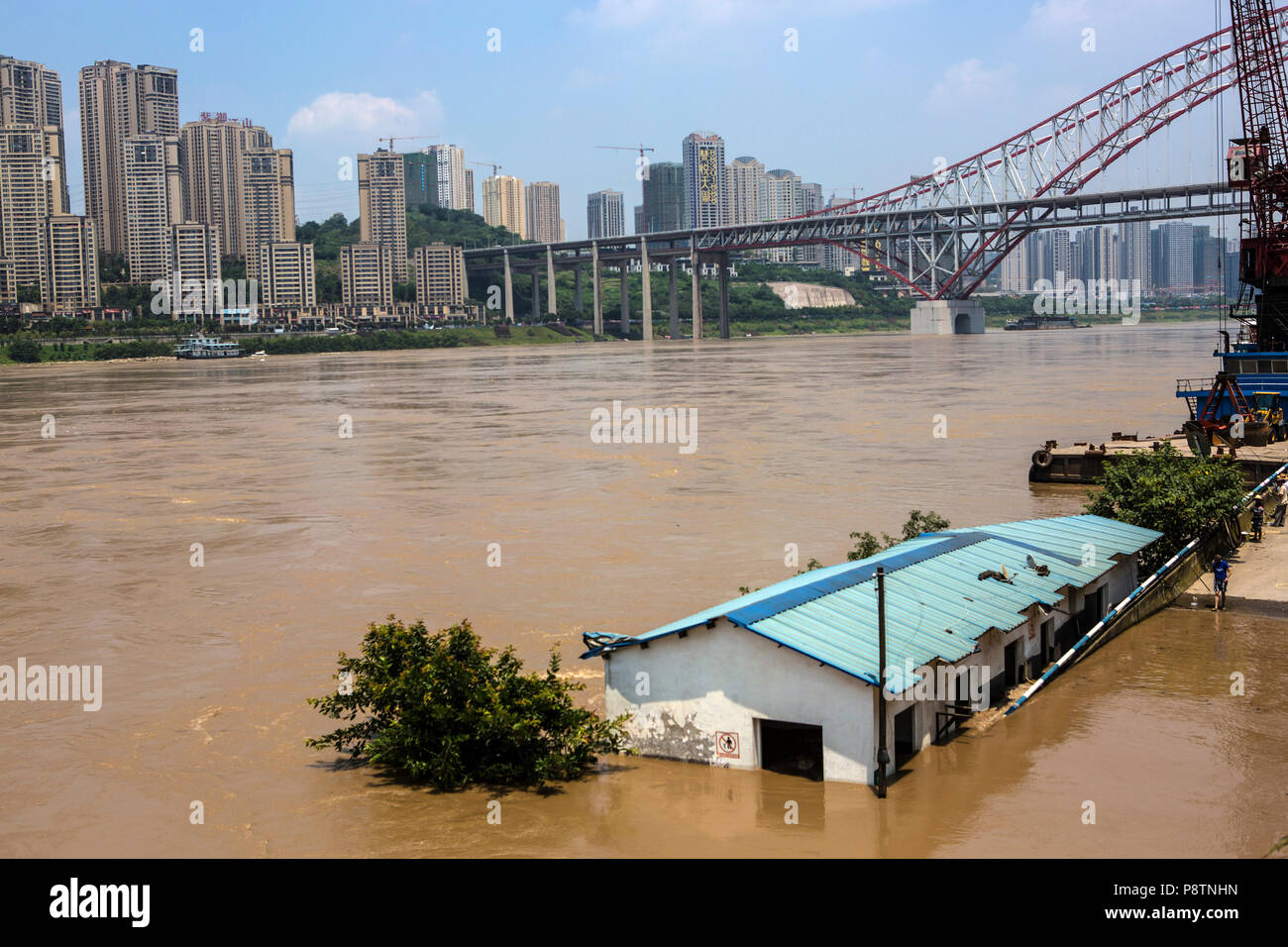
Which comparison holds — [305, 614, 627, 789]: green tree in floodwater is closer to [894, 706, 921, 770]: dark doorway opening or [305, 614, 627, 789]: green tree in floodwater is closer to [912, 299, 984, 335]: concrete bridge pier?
[894, 706, 921, 770]: dark doorway opening

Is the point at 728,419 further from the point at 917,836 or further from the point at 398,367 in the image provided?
the point at 398,367

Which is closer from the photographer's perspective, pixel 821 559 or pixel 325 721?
pixel 325 721

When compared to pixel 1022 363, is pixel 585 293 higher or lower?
higher

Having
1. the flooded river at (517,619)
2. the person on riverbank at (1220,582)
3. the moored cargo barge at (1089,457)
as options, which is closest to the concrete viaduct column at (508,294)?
the flooded river at (517,619)

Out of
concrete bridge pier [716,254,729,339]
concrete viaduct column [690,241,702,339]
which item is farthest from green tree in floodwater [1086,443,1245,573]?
concrete bridge pier [716,254,729,339]

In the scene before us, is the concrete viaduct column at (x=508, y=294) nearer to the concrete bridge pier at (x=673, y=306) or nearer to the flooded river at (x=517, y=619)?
the concrete bridge pier at (x=673, y=306)
